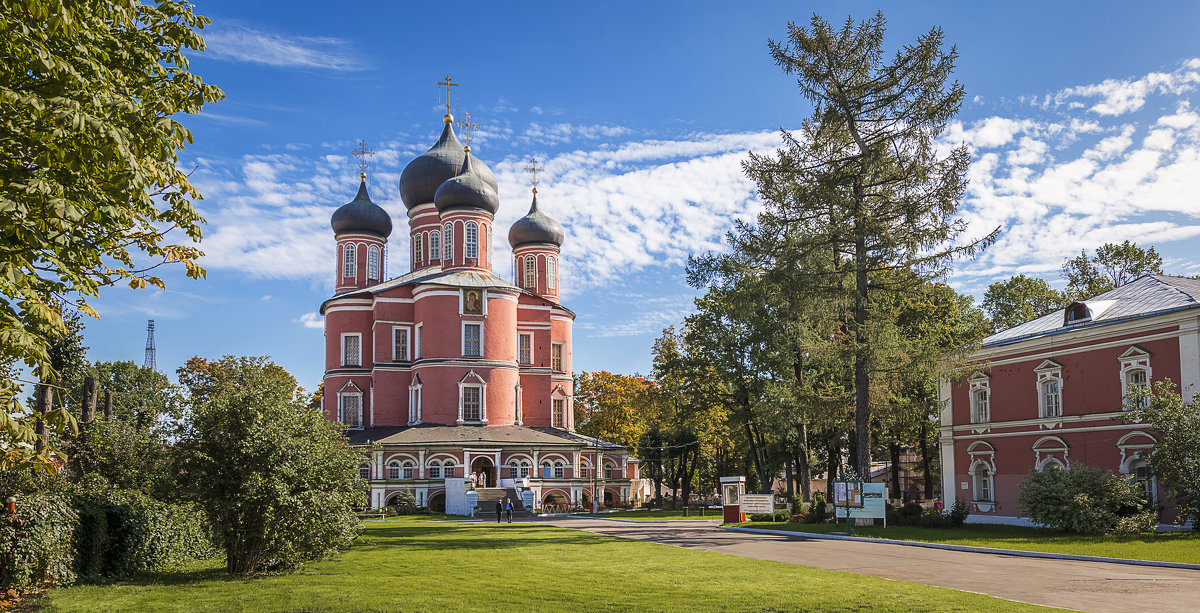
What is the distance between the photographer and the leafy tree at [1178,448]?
22.8m

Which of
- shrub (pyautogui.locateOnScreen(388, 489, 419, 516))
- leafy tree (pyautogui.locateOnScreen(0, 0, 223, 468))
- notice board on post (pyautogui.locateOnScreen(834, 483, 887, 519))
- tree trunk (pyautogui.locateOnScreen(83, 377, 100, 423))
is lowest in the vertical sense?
shrub (pyautogui.locateOnScreen(388, 489, 419, 516))

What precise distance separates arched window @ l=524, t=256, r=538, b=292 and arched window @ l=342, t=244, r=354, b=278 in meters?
11.1

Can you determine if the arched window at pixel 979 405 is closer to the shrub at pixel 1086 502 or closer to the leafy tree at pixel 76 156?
the shrub at pixel 1086 502

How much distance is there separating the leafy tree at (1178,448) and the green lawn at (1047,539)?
1050 mm

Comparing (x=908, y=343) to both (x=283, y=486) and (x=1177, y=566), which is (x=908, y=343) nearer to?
(x=1177, y=566)

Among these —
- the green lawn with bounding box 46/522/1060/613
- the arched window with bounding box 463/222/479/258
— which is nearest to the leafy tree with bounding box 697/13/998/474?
the green lawn with bounding box 46/522/1060/613

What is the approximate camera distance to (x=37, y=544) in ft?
42.9

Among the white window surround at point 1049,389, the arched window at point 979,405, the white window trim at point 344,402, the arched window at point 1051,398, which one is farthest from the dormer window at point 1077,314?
the white window trim at point 344,402

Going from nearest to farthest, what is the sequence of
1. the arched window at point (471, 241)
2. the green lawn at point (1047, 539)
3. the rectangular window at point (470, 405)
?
the green lawn at point (1047, 539)
the rectangular window at point (470, 405)
the arched window at point (471, 241)

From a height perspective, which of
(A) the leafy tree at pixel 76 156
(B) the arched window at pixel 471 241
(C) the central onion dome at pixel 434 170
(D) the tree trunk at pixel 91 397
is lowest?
(D) the tree trunk at pixel 91 397

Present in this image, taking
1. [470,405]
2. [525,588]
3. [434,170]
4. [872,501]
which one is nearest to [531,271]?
[434,170]

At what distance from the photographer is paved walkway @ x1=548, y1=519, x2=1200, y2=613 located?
40.4 ft

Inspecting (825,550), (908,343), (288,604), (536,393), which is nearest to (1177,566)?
(825,550)

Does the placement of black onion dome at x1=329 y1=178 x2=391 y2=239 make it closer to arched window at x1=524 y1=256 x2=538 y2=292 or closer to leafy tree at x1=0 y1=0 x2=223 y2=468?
arched window at x1=524 y1=256 x2=538 y2=292
